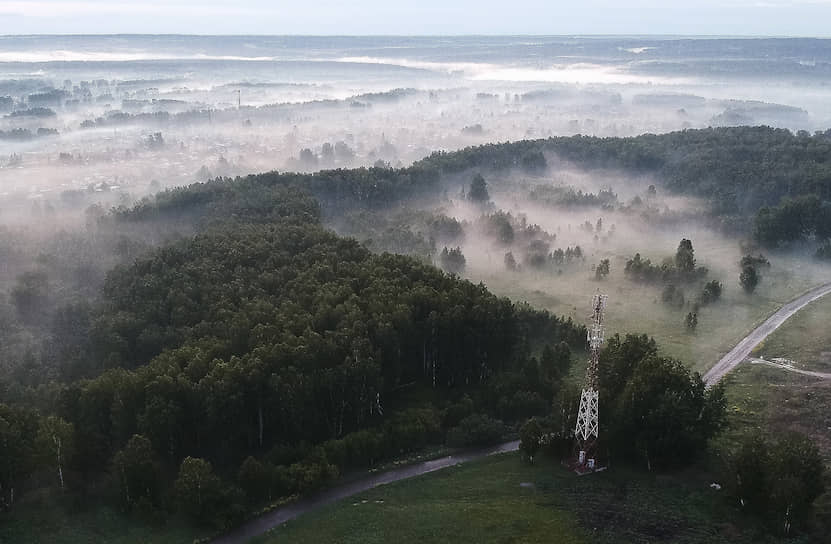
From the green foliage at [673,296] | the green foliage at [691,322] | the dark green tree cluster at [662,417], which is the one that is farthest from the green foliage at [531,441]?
the green foliage at [673,296]

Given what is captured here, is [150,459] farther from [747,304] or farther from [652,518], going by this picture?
[747,304]

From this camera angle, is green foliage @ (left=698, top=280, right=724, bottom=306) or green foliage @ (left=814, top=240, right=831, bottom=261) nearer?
green foliage @ (left=698, top=280, right=724, bottom=306)

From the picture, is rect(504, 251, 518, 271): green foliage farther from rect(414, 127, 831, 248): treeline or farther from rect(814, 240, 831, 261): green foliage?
rect(814, 240, 831, 261): green foliage

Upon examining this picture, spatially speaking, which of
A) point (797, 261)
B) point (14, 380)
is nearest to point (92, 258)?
point (14, 380)

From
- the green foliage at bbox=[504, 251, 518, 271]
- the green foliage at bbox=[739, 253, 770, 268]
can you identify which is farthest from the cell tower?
the green foliage at bbox=[739, 253, 770, 268]

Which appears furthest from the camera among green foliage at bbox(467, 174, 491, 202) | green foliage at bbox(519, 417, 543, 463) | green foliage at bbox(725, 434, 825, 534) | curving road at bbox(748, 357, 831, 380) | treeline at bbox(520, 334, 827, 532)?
green foliage at bbox(467, 174, 491, 202)

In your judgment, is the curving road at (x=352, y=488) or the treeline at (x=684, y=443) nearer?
the treeline at (x=684, y=443)

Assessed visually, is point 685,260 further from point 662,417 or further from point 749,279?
point 662,417

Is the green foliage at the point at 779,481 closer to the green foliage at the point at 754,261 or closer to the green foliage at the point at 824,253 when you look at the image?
the green foliage at the point at 754,261
